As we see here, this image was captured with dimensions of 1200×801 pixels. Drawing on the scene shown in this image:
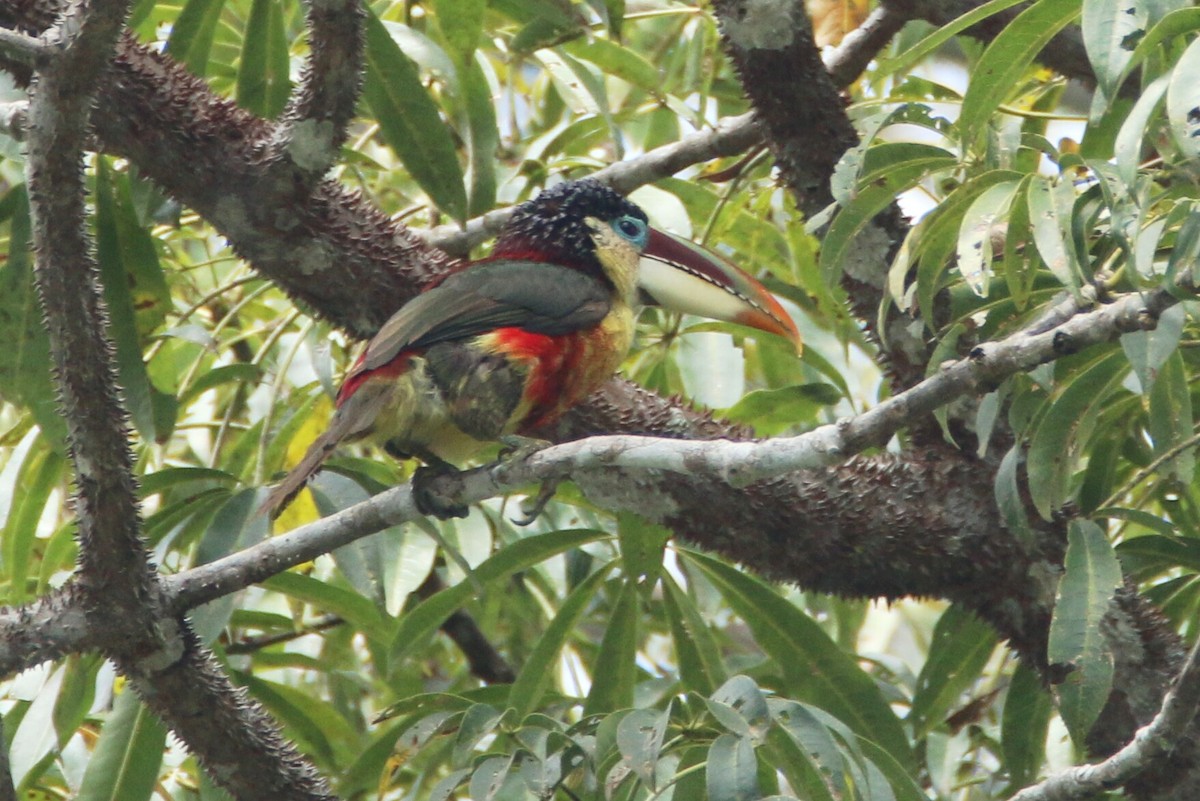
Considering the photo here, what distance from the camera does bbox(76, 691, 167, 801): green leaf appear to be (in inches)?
115

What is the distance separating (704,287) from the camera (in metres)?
3.39

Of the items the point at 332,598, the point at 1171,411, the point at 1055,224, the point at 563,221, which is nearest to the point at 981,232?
the point at 1055,224

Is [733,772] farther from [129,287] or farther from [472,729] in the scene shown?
[129,287]

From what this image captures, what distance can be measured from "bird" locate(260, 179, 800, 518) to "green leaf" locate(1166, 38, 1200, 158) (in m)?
1.34

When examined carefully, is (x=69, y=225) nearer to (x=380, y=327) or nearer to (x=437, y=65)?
(x=380, y=327)

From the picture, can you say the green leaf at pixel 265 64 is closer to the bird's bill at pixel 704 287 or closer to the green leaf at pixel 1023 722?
the bird's bill at pixel 704 287

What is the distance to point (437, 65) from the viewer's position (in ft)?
10.8

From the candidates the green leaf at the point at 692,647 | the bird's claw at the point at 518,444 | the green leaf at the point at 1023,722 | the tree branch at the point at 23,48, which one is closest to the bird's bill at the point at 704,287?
the bird's claw at the point at 518,444

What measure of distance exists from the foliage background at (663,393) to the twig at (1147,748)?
0.44 ft

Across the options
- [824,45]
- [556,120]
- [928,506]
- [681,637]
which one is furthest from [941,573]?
[556,120]

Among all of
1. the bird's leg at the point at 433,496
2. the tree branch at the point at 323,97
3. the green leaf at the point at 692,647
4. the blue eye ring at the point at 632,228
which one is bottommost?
the green leaf at the point at 692,647

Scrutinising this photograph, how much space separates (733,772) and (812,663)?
1.17 meters

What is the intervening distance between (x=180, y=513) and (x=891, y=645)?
459 cm

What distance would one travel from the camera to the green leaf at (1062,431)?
2.38 meters
